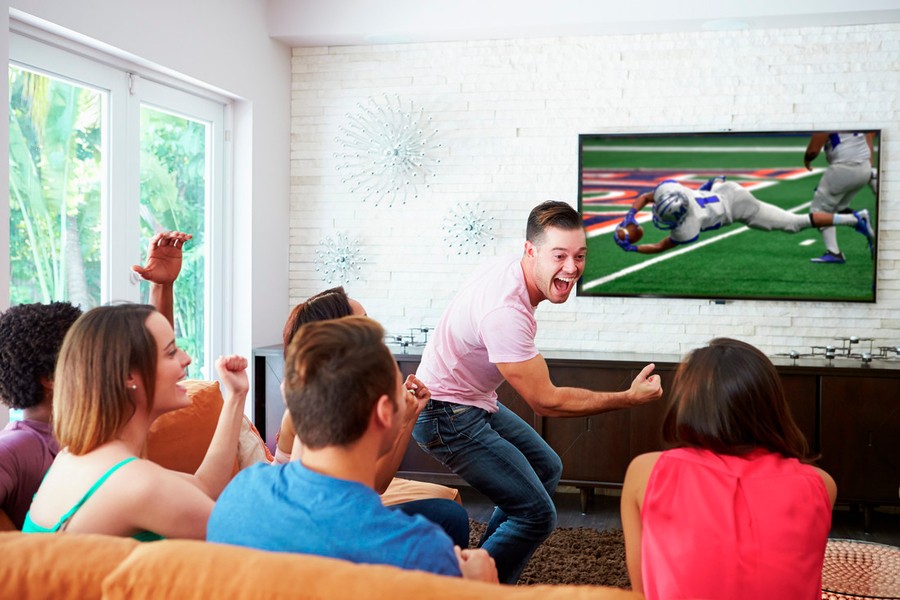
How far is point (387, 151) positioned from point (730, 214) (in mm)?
2010

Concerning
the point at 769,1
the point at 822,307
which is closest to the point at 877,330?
the point at 822,307

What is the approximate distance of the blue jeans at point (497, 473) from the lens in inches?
109

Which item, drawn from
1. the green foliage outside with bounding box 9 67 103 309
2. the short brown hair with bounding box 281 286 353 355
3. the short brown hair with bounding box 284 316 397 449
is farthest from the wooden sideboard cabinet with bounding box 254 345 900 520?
the short brown hair with bounding box 284 316 397 449

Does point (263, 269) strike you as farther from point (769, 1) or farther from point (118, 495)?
point (118, 495)

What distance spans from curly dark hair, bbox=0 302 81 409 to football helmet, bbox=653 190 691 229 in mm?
3676

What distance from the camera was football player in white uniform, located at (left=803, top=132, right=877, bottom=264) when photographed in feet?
15.5

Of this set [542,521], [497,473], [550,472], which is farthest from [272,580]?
[550,472]

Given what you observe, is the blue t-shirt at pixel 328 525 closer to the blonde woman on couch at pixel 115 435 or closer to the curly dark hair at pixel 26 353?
the blonde woman on couch at pixel 115 435

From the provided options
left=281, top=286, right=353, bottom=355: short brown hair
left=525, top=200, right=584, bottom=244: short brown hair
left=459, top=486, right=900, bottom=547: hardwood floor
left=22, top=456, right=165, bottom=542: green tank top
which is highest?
left=525, top=200, right=584, bottom=244: short brown hair

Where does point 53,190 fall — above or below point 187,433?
above

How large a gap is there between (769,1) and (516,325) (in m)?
2.90

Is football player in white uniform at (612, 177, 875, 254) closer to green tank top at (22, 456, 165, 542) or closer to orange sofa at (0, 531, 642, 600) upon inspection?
green tank top at (22, 456, 165, 542)

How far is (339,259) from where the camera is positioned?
546cm

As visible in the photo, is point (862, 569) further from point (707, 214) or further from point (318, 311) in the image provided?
point (707, 214)
